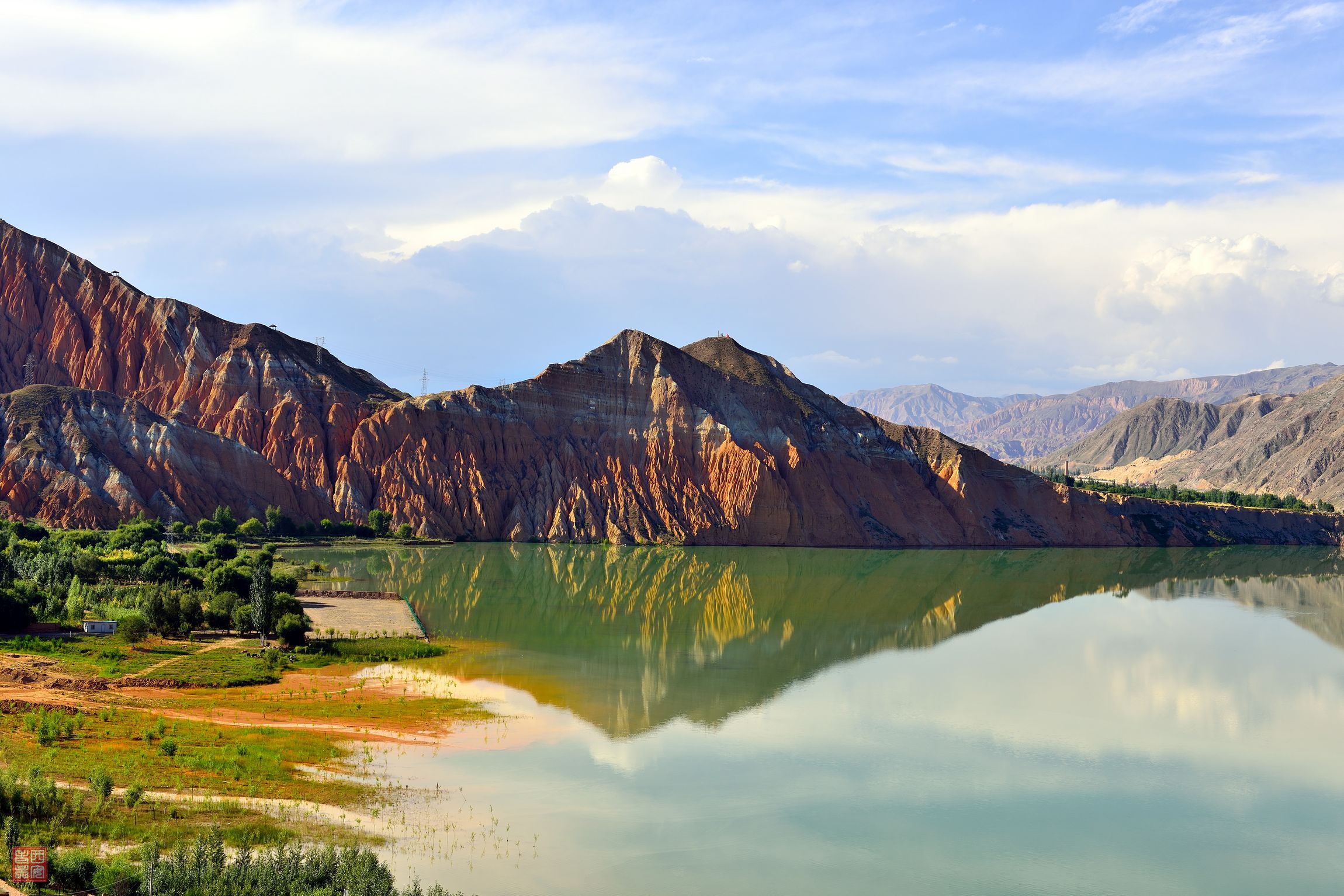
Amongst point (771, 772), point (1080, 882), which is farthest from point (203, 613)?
point (1080, 882)

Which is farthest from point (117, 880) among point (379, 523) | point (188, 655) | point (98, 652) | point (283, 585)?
point (379, 523)

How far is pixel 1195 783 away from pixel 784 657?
20.1 metres

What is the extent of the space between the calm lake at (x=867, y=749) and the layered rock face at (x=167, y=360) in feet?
153

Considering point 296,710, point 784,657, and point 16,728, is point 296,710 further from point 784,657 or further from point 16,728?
point 784,657

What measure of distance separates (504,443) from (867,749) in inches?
3404

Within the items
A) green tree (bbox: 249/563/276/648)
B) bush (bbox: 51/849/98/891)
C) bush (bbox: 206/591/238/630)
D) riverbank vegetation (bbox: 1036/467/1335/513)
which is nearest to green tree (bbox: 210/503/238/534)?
green tree (bbox: 249/563/276/648)

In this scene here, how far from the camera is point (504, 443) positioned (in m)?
116

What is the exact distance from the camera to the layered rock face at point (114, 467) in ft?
275

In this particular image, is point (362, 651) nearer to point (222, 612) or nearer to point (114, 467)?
point (222, 612)

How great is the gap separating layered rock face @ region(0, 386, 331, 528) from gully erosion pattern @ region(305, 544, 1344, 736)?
14.2 meters

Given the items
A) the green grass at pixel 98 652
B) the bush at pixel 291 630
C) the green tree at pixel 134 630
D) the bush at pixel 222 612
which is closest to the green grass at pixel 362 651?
the bush at pixel 291 630

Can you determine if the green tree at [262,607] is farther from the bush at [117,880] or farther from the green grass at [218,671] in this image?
the bush at [117,880]

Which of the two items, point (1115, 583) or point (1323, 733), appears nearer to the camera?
point (1323, 733)

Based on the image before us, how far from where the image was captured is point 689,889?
22.3 metres
